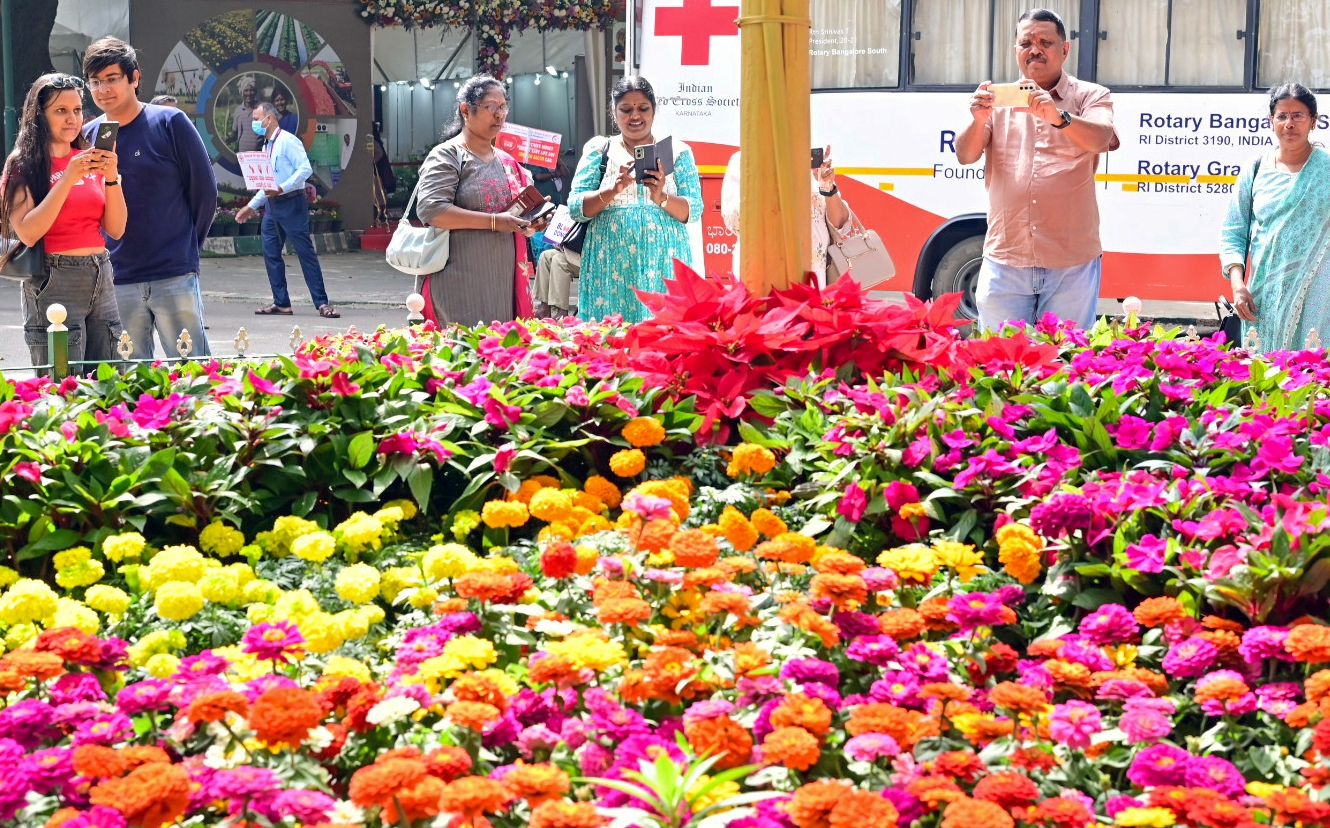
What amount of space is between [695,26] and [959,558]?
9653 mm

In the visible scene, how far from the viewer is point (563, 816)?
179 centimetres

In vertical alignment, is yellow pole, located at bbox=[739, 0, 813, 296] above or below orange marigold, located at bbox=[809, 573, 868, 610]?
above

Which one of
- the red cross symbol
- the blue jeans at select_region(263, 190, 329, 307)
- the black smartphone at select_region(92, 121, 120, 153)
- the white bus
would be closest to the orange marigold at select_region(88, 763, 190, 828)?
the black smartphone at select_region(92, 121, 120, 153)

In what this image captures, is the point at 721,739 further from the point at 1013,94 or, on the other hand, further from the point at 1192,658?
the point at 1013,94

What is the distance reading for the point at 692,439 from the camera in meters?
3.55

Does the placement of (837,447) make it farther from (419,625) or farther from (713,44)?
(713,44)

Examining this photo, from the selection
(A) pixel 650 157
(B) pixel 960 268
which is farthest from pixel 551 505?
(B) pixel 960 268

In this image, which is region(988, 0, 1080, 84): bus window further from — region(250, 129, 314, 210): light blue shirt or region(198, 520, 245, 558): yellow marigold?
region(198, 520, 245, 558): yellow marigold

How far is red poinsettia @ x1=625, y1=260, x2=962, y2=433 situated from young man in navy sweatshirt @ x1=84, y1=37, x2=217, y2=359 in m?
3.19

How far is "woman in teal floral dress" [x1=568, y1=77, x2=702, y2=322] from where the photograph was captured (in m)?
6.72

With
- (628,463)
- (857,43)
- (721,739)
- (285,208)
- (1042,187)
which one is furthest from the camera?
(285,208)

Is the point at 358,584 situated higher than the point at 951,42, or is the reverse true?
the point at 951,42

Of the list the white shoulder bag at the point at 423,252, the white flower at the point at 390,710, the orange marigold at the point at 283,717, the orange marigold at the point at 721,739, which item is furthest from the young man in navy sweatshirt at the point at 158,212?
the orange marigold at the point at 721,739

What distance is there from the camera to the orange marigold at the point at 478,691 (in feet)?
6.97
